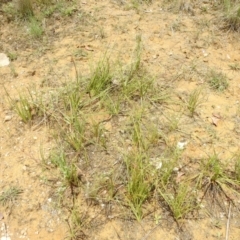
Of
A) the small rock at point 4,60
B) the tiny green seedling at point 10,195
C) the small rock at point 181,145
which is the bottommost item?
the small rock at point 181,145

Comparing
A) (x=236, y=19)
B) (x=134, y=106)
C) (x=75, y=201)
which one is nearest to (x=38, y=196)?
(x=75, y=201)

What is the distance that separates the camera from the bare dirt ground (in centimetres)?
192

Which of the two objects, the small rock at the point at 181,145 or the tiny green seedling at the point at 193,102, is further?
the tiny green seedling at the point at 193,102

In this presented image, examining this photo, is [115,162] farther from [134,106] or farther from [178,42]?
[178,42]

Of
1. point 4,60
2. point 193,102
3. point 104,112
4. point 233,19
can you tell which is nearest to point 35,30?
point 4,60

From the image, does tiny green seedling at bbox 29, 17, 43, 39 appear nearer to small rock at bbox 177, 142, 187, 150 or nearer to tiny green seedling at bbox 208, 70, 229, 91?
tiny green seedling at bbox 208, 70, 229, 91

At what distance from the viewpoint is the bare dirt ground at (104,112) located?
6.30 feet

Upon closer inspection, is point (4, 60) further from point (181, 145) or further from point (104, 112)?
point (181, 145)

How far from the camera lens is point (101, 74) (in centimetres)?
262

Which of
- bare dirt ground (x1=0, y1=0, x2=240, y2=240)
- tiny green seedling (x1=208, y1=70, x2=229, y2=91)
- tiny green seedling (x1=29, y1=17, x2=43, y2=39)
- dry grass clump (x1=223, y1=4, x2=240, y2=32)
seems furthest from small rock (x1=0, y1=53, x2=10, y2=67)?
dry grass clump (x1=223, y1=4, x2=240, y2=32)

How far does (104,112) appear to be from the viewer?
252cm

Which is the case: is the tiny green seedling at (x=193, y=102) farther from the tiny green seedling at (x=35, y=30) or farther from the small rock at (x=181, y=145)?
the tiny green seedling at (x=35, y=30)

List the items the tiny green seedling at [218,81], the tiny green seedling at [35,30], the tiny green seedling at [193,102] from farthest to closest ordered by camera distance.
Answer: the tiny green seedling at [35,30] < the tiny green seedling at [218,81] < the tiny green seedling at [193,102]

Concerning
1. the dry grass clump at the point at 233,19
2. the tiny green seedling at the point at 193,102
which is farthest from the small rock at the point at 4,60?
the dry grass clump at the point at 233,19
